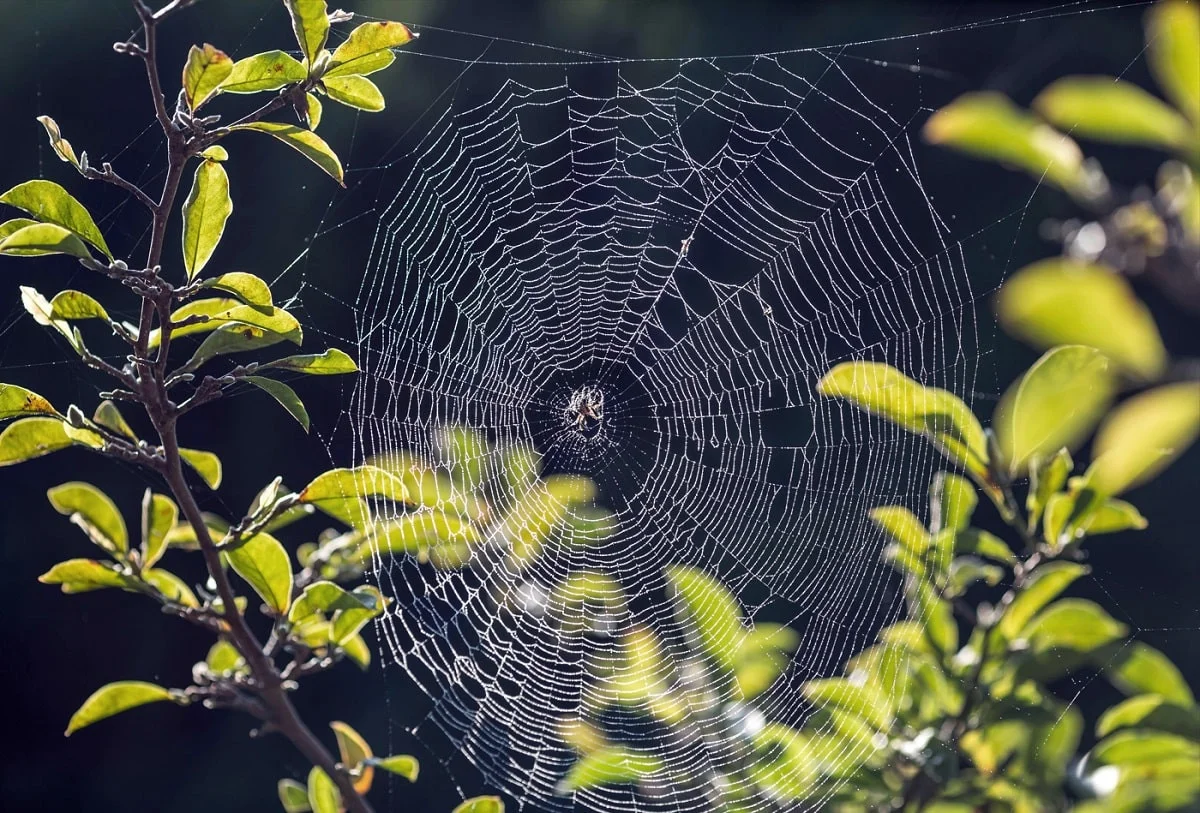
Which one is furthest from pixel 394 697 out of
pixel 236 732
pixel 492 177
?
pixel 492 177

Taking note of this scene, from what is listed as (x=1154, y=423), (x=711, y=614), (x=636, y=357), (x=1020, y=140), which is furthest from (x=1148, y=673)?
(x=636, y=357)

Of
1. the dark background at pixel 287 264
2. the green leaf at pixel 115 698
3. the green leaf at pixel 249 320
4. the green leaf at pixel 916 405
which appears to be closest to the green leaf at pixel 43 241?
the green leaf at pixel 249 320

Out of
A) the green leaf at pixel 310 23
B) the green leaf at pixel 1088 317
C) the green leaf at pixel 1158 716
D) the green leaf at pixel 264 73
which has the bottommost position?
the green leaf at pixel 1158 716

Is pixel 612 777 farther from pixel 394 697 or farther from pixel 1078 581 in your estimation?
pixel 1078 581

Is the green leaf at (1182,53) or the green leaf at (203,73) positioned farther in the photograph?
the green leaf at (203,73)

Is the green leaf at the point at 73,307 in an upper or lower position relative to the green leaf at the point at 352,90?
lower

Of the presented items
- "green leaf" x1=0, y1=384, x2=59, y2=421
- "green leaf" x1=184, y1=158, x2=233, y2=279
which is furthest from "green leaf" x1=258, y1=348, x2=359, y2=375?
"green leaf" x1=0, y1=384, x2=59, y2=421

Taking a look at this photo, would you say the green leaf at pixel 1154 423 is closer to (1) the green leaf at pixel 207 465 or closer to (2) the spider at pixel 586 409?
(1) the green leaf at pixel 207 465
